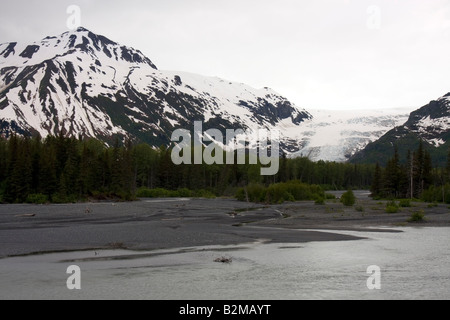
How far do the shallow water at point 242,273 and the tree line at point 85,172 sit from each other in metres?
64.0

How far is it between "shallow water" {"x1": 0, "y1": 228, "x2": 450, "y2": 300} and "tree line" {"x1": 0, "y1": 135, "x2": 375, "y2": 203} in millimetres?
64004

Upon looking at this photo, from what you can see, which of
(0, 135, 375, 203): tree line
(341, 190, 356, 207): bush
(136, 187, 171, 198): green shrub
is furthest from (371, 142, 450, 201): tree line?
(136, 187, 171, 198): green shrub

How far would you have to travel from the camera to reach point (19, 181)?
84875mm

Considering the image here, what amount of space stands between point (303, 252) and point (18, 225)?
91.0ft

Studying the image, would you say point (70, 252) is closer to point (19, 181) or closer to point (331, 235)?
point (331, 235)

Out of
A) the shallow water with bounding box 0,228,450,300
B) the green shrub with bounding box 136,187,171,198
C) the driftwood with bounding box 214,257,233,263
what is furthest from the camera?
the green shrub with bounding box 136,187,171,198

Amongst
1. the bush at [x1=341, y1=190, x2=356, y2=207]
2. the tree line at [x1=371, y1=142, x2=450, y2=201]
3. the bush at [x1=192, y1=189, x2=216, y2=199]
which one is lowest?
the bush at [x1=192, y1=189, x2=216, y2=199]

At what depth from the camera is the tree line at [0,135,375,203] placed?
86.0 meters

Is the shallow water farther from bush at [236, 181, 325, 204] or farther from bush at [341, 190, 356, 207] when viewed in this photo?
bush at [236, 181, 325, 204]

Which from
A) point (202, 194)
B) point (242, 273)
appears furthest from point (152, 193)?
point (242, 273)

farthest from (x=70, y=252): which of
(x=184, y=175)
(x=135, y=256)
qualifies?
(x=184, y=175)

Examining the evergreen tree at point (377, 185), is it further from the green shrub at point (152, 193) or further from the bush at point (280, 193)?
the green shrub at point (152, 193)

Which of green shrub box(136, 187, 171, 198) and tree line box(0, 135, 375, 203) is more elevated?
tree line box(0, 135, 375, 203)
